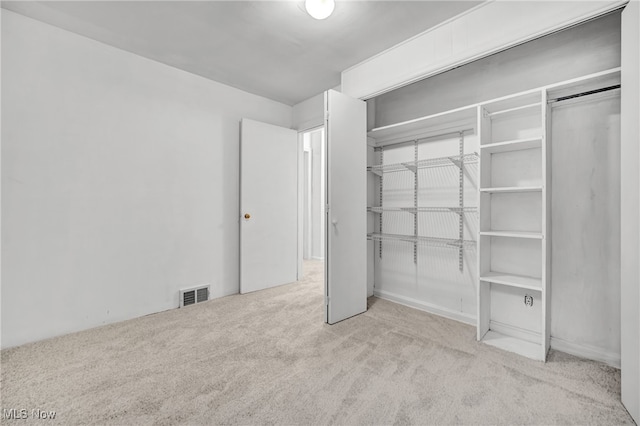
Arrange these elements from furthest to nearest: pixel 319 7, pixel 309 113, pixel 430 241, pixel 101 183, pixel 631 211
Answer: pixel 309 113 < pixel 430 241 < pixel 101 183 < pixel 319 7 < pixel 631 211

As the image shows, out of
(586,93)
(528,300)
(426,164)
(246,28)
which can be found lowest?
(528,300)

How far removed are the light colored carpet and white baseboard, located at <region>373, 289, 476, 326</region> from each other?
0.20 m

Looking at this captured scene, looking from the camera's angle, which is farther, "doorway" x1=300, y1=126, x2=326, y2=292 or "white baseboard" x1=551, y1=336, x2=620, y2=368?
"doorway" x1=300, y1=126, x2=326, y2=292

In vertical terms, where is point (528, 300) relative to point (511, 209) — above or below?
below

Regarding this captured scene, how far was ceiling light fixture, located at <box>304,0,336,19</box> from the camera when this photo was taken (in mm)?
1948

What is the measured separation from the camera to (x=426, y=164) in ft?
9.68

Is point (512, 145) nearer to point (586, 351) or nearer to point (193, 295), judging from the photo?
point (586, 351)

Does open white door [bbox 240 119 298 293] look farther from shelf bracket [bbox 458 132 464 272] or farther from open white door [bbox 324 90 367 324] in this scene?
shelf bracket [bbox 458 132 464 272]

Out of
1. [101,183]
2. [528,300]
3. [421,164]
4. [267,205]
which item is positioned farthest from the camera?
[267,205]

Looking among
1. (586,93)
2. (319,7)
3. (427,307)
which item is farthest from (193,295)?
(586,93)

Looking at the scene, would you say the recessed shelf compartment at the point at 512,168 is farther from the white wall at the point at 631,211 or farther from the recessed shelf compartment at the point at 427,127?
the white wall at the point at 631,211

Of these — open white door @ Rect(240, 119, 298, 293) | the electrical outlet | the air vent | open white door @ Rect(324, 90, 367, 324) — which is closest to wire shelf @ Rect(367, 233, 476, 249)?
open white door @ Rect(324, 90, 367, 324)

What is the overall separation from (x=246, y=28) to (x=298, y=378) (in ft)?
8.69

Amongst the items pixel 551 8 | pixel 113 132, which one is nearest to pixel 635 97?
pixel 551 8
